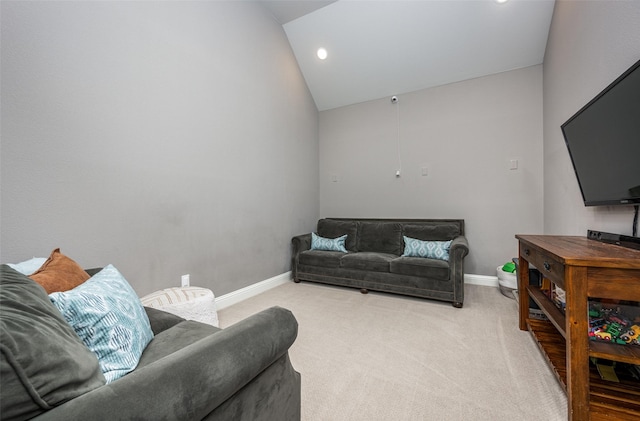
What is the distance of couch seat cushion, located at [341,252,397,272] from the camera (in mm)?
3048

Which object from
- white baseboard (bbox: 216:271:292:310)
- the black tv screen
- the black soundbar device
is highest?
the black tv screen

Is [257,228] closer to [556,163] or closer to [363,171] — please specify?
[363,171]

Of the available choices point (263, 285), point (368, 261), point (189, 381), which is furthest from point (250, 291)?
point (189, 381)

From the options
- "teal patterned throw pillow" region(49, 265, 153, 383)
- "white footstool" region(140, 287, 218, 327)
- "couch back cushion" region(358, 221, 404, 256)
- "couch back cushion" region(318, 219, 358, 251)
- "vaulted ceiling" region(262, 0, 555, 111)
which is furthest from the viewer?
"couch back cushion" region(318, 219, 358, 251)

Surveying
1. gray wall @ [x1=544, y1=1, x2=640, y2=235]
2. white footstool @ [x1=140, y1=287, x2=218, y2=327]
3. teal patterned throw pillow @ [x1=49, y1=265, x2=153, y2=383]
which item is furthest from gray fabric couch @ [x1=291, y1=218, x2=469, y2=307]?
teal patterned throw pillow @ [x1=49, y1=265, x2=153, y2=383]

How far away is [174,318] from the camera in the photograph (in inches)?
55.5

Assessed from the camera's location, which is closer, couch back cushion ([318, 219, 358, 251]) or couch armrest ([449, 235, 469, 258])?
couch armrest ([449, 235, 469, 258])

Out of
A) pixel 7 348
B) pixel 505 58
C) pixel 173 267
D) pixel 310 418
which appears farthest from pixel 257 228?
pixel 505 58

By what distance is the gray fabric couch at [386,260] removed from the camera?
8.87 feet

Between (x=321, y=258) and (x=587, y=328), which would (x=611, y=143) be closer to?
(x=587, y=328)

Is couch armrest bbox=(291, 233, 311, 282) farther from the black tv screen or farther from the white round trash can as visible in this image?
the black tv screen

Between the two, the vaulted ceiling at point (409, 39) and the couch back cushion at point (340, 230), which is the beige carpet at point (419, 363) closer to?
the couch back cushion at point (340, 230)

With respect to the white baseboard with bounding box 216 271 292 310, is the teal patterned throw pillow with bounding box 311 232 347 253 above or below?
above

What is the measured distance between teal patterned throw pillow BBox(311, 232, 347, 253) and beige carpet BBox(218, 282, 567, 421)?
941mm
